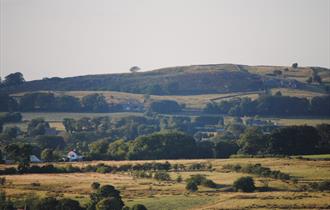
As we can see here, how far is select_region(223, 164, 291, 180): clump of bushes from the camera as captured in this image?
8785 centimetres

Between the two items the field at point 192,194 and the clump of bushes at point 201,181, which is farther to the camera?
the clump of bushes at point 201,181

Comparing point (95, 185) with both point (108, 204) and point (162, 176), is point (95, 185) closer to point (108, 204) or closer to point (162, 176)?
point (162, 176)

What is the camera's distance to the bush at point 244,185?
257 ft

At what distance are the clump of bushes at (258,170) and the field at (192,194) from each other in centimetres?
158

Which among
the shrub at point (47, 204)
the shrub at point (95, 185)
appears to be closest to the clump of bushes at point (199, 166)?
the shrub at point (95, 185)

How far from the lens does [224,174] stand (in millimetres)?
92438

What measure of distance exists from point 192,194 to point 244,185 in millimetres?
6426

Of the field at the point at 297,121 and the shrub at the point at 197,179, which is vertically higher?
the field at the point at 297,121

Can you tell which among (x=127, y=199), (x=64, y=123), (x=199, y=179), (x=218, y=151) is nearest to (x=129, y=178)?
(x=199, y=179)

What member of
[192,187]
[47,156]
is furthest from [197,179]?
[47,156]

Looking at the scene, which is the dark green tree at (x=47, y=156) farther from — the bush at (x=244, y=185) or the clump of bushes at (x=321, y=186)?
the clump of bushes at (x=321, y=186)

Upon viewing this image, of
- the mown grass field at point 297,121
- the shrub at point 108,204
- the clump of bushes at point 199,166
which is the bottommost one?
the shrub at point 108,204

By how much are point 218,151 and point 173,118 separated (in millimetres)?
70055

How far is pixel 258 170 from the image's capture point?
301ft
